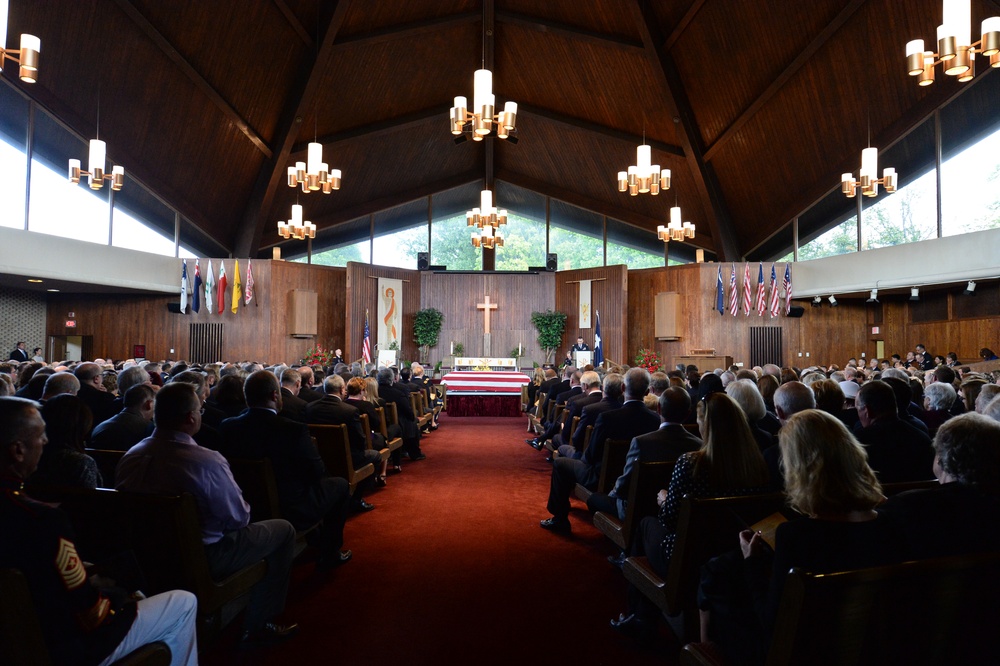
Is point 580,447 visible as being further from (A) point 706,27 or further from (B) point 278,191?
(B) point 278,191

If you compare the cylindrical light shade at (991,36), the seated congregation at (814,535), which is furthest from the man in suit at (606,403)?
the cylindrical light shade at (991,36)

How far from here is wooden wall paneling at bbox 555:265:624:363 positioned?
15.7 m

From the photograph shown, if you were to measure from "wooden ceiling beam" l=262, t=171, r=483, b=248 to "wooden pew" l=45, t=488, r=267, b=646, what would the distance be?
14.7 meters

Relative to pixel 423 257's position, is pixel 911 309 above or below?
below

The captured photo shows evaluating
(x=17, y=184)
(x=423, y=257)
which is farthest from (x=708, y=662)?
(x=423, y=257)

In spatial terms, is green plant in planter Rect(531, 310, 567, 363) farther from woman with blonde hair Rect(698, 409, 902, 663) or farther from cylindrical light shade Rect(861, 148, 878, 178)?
woman with blonde hair Rect(698, 409, 902, 663)

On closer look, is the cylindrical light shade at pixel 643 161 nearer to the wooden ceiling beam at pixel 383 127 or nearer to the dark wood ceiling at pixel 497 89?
the dark wood ceiling at pixel 497 89

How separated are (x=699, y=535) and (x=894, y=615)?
77 centimetres

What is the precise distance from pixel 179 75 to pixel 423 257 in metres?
7.55

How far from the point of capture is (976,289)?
11.4 meters

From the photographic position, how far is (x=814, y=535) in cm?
151

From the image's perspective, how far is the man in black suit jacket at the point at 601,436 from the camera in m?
3.78

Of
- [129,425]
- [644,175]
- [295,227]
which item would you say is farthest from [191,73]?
[129,425]

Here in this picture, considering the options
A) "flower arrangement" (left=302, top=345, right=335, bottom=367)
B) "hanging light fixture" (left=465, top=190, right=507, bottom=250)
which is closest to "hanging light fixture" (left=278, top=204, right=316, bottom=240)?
"flower arrangement" (left=302, top=345, right=335, bottom=367)
